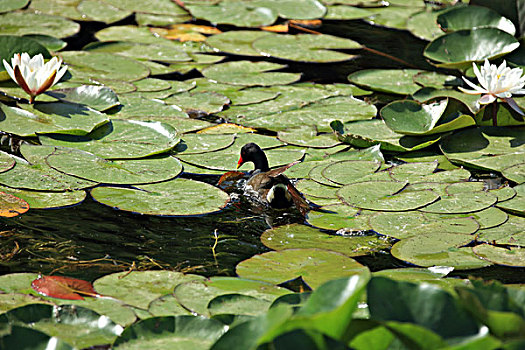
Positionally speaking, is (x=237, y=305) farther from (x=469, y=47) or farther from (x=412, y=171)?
(x=469, y=47)

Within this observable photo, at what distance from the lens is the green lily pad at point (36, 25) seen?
690 cm

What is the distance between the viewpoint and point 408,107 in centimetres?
501

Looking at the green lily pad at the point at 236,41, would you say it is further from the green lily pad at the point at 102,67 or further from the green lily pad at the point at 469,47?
the green lily pad at the point at 469,47

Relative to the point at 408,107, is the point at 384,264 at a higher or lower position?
lower

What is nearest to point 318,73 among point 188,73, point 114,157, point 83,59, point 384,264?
point 188,73

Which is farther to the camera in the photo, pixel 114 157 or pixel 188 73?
pixel 188 73

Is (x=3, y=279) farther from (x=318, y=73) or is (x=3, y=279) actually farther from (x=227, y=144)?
(x=318, y=73)

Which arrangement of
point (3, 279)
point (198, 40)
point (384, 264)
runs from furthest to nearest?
point (198, 40) < point (384, 264) < point (3, 279)

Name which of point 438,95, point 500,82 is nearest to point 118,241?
point 500,82

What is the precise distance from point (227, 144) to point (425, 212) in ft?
5.31

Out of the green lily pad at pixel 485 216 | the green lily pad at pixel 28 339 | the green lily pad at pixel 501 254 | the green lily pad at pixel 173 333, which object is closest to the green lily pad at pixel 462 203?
the green lily pad at pixel 485 216

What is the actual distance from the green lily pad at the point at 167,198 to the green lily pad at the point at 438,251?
1193 millimetres

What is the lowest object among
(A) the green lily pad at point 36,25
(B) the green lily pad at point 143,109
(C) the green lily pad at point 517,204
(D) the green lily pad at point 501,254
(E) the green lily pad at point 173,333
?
(D) the green lily pad at point 501,254

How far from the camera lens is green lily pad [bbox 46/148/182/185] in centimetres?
412
